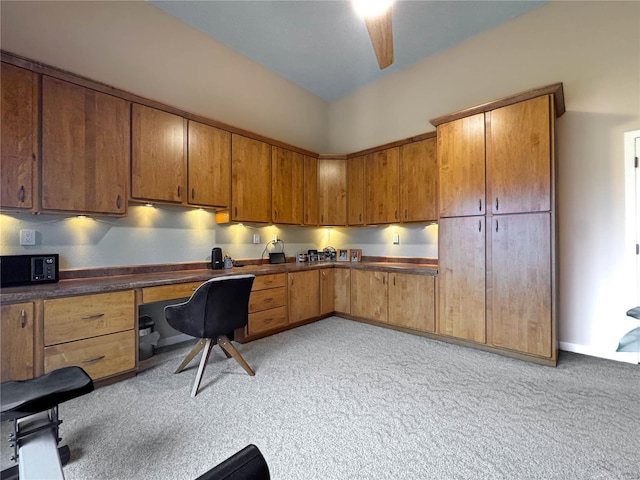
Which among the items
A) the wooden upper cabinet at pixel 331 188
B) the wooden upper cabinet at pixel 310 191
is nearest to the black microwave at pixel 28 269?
the wooden upper cabinet at pixel 310 191

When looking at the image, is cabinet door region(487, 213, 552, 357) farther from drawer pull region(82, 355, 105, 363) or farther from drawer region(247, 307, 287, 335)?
drawer pull region(82, 355, 105, 363)

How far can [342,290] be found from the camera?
4199mm

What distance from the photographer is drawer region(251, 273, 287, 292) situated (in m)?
3.30

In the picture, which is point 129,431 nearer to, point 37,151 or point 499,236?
point 37,151

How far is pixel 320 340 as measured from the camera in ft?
10.8

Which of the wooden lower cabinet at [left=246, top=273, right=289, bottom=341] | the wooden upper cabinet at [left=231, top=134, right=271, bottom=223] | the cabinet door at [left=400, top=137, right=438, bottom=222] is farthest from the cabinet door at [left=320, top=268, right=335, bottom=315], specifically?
the cabinet door at [left=400, top=137, right=438, bottom=222]

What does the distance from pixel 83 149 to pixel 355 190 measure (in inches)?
131

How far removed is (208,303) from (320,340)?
5.20ft

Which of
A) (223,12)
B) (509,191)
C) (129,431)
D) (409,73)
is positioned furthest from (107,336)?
(409,73)

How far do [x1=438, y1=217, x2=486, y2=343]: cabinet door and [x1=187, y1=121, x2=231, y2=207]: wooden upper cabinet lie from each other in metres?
2.66

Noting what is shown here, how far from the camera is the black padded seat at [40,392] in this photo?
117 cm

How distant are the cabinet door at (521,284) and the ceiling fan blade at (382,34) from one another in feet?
6.28

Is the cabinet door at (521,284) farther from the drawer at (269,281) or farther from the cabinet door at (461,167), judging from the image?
the drawer at (269,281)

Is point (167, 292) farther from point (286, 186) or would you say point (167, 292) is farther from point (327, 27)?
point (327, 27)
